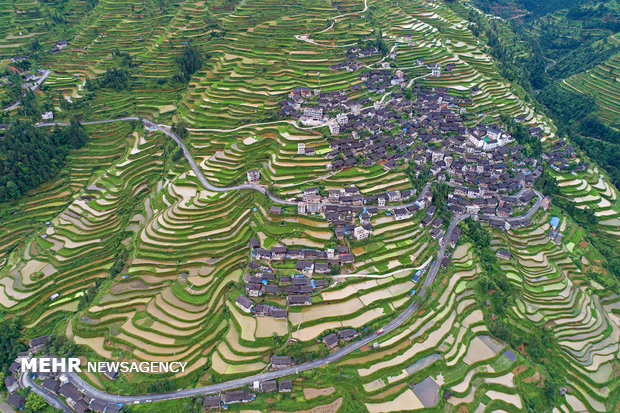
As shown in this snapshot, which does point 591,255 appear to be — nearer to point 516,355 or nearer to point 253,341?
point 516,355

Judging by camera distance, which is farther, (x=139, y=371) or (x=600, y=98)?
(x=600, y=98)

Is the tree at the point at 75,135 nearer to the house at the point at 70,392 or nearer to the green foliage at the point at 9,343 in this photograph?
the green foliage at the point at 9,343

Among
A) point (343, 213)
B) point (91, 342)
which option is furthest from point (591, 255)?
point (91, 342)

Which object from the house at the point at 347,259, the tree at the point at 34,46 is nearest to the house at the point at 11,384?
the house at the point at 347,259

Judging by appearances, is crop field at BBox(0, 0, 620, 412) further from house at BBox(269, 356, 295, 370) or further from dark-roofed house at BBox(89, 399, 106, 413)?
dark-roofed house at BBox(89, 399, 106, 413)

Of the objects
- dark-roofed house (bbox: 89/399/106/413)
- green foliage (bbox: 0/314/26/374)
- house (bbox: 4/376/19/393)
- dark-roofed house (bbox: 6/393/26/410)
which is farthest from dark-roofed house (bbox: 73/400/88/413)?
green foliage (bbox: 0/314/26/374)
